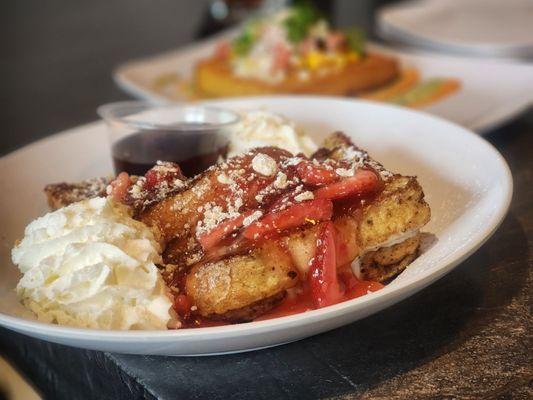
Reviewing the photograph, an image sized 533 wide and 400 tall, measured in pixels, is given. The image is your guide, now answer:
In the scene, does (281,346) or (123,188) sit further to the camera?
(123,188)

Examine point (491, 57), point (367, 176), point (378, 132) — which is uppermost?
point (367, 176)

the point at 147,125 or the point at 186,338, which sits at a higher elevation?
the point at 147,125

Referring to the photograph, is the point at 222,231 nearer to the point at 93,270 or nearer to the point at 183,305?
the point at 183,305

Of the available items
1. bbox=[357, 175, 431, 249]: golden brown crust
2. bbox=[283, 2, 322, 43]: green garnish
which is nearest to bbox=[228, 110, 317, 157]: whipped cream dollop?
bbox=[357, 175, 431, 249]: golden brown crust

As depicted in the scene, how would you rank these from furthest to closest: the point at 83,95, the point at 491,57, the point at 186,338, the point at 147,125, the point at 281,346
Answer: the point at 83,95, the point at 491,57, the point at 147,125, the point at 281,346, the point at 186,338

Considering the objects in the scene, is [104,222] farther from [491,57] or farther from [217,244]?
[491,57]

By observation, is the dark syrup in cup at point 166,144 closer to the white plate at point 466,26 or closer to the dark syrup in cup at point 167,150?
the dark syrup in cup at point 167,150

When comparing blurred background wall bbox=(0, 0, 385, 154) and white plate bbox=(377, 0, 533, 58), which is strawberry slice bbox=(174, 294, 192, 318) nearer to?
blurred background wall bbox=(0, 0, 385, 154)

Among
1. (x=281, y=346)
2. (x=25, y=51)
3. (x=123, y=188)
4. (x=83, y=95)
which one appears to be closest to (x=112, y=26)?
(x=25, y=51)
